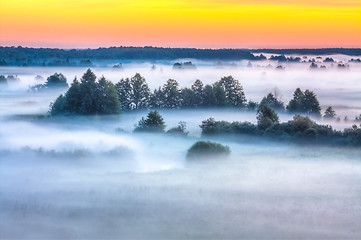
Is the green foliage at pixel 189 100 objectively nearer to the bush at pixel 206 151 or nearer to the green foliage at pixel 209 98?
the green foliage at pixel 209 98

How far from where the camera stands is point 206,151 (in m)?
58.9

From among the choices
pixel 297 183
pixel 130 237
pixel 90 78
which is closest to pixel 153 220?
pixel 130 237

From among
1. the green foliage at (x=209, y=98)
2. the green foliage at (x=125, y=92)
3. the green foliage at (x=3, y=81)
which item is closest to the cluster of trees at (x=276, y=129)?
the green foliage at (x=125, y=92)

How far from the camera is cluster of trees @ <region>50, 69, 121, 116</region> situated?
83.3 m

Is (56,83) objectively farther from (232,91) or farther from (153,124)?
(153,124)

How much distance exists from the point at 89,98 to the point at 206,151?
92.9ft

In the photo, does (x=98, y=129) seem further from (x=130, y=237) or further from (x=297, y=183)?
(x=130, y=237)

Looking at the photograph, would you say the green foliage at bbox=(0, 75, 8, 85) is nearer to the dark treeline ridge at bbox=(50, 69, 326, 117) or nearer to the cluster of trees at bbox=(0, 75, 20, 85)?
the cluster of trees at bbox=(0, 75, 20, 85)

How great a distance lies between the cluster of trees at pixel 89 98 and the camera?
8333 centimetres

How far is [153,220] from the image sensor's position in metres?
45.0

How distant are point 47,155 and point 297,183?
27400 millimetres

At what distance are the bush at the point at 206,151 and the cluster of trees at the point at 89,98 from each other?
82.1 ft

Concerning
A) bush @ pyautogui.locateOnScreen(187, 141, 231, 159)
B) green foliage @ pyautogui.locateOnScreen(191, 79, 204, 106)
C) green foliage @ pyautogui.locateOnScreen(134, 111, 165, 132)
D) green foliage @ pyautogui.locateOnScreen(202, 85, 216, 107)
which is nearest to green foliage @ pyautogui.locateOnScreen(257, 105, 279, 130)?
green foliage @ pyautogui.locateOnScreen(134, 111, 165, 132)

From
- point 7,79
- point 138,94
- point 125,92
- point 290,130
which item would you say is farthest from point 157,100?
point 7,79
